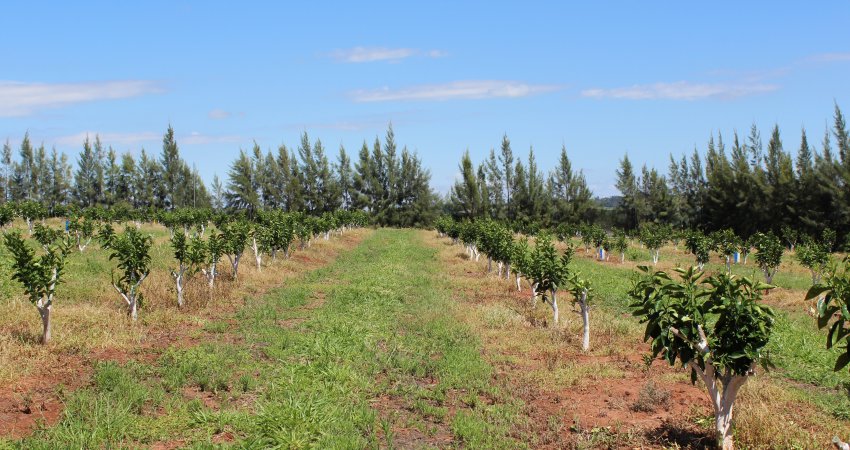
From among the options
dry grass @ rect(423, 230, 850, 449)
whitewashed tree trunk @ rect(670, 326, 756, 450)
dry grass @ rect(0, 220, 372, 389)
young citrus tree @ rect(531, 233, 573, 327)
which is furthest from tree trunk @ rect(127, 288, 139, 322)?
whitewashed tree trunk @ rect(670, 326, 756, 450)

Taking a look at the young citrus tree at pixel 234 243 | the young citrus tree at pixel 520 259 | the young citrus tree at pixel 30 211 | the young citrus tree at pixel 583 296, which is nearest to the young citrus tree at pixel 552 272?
the young citrus tree at pixel 583 296

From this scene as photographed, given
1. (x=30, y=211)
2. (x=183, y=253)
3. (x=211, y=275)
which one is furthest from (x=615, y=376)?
(x=30, y=211)

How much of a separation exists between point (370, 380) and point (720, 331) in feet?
19.0

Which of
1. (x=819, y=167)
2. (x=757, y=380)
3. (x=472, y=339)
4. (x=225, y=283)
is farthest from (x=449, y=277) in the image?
(x=819, y=167)

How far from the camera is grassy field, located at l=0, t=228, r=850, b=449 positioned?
26.1ft

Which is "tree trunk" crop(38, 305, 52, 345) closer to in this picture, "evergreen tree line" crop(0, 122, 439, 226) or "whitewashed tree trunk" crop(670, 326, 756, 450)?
"whitewashed tree trunk" crop(670, 326, 756, 450)

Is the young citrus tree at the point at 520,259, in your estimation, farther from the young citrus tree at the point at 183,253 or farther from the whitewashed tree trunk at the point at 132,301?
the whitewashed tree trunk at the point at 132,301

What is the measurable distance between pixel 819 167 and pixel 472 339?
4886 cm

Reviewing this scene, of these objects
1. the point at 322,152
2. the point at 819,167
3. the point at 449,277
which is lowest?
the point at 449,277

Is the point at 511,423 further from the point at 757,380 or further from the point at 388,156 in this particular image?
the point at 388,156

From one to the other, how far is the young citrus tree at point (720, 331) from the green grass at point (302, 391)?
8.06 ft

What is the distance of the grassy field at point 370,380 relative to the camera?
795 centimetres

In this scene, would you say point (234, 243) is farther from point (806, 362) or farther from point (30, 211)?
point (30, 211)

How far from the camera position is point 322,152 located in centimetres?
8169
